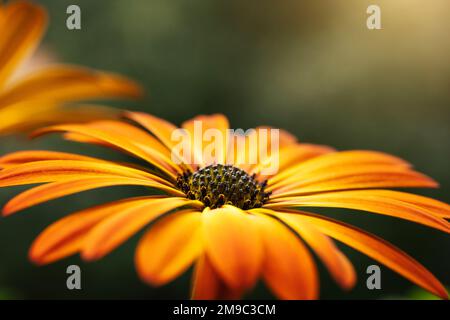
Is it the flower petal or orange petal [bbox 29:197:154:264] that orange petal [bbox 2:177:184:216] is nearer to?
orange petal [bbox 29:197:154:264]

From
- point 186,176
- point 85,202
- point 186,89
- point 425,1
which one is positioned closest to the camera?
point 186,176

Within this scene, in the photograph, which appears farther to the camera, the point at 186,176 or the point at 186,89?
the point at 186,89

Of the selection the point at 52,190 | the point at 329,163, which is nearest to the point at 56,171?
the point at 52,190

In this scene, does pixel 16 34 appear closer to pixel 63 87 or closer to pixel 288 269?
pixel 63 87

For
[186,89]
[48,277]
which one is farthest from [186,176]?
[186,89]

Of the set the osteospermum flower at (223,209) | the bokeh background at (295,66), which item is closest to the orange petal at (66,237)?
the osteospermum flower at (223,209)

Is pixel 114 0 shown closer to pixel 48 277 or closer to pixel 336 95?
pixel 336 95

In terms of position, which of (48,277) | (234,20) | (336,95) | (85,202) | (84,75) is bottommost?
(48,277)
